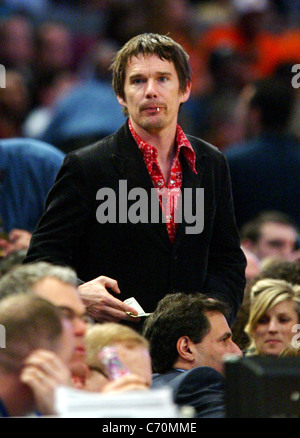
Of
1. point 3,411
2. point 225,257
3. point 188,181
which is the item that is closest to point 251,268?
point 225,257

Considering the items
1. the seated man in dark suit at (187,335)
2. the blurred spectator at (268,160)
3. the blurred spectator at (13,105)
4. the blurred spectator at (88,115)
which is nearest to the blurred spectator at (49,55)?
the blurred spectator at (13,105)

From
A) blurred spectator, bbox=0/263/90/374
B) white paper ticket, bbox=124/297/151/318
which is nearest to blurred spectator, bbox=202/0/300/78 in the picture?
white paper ticket, bbox=124/297/151/318

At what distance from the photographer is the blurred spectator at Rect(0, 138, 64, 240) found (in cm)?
559

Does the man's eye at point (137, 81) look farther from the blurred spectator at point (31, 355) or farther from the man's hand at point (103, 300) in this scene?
the blurred spectator at point (31, 355)

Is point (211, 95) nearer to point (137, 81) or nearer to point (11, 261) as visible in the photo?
point (11, 261)

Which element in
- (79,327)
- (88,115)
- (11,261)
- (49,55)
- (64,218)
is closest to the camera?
(79,327)

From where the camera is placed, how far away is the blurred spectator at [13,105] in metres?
7.34

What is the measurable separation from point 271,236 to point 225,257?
2224mm

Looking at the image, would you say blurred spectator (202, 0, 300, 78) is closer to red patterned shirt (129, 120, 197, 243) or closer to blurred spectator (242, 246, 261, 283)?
blurred spectator (242, 246, 261, 283)

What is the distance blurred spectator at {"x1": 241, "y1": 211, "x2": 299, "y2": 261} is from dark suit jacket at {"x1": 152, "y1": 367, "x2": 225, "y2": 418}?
2732 mm

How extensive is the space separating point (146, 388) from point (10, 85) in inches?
192

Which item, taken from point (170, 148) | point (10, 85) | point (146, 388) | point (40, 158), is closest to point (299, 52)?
point (10, 85)

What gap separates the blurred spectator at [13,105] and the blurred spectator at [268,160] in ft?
4.89

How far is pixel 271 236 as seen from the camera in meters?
6.73
